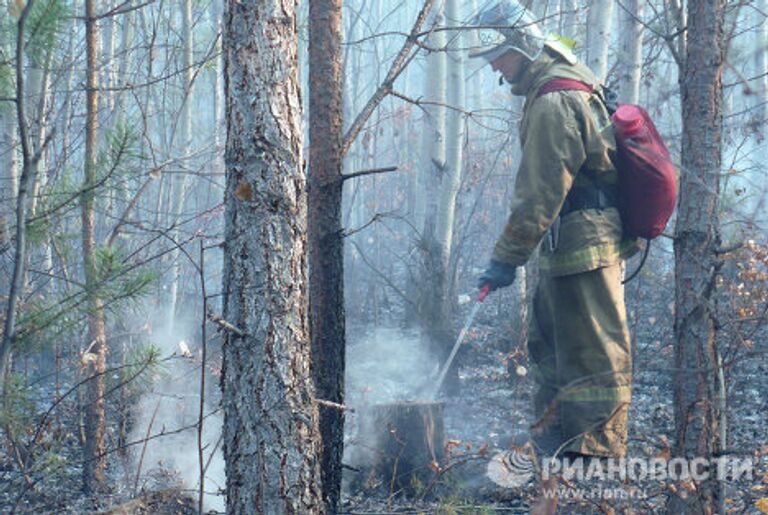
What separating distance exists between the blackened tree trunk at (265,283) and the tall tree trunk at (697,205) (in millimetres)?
1648

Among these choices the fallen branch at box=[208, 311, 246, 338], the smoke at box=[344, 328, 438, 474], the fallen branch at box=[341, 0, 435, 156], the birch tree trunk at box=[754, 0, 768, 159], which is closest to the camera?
the birch tree trunk at box=[754, 0, 768, 159]

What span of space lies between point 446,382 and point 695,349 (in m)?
4.44

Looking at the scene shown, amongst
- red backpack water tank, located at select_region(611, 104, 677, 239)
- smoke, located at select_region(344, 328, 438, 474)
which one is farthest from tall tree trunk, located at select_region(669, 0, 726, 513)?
smoke, located at select_region(344, 328, 438, 474)

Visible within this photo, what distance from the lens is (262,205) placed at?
2656 millimetres

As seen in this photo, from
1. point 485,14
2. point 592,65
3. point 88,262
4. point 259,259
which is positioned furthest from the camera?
point 592,65

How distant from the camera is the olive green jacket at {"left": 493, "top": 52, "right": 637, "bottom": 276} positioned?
12.3 feet

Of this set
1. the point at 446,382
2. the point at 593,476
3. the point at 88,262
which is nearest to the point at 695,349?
the point at 593,476

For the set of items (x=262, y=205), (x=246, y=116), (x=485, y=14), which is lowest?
(x=262, y=205)

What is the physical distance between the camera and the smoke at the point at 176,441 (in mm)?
5016

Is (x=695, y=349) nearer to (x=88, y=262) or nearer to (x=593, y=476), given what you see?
(x=593, y=476)
